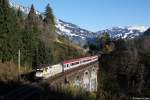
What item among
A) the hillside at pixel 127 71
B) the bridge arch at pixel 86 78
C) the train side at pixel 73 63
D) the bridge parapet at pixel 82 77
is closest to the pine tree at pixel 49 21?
the hillside at pixel 127 71

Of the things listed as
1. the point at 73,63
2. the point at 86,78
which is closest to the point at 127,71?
the point at 73,63

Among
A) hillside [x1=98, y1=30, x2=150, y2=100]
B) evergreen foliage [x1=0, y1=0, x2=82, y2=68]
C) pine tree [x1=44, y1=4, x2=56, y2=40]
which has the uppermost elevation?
pine tree [x1=44, y1=4, x2=56, y2=40]

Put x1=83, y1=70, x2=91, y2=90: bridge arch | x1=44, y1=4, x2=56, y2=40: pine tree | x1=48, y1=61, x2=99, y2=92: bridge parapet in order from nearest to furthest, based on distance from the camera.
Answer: x1=48, y1=61, x2=99, y2=92: bridge parapet → x1=83, y1=70, x2=91, y2=90: bridge arch → x1=44, y1=4, x2=56, y2=40: pine tree

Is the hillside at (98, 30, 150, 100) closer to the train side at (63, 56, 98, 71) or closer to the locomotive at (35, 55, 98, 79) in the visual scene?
the train side at (63, 56, 98, 71)

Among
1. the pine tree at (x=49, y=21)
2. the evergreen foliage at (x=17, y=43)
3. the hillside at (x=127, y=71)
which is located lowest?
the hillside at (x=127, y=71)

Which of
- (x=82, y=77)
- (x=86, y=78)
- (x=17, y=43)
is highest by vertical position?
(x=17, y=43)

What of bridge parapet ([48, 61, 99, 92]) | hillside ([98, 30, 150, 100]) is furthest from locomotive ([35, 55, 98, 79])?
hillside ([98, 30, 150, 100])

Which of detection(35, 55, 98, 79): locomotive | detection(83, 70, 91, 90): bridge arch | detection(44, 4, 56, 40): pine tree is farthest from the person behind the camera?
detection(44, 4, 56, 40): pine tree

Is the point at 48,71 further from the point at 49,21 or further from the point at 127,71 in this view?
the point at 49,21

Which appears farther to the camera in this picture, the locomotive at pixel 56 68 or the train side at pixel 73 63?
the train side at pixel 73 63

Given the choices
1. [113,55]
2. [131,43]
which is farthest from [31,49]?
[131,43]

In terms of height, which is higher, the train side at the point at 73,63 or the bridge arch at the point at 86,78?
the train side at the point at 73,63

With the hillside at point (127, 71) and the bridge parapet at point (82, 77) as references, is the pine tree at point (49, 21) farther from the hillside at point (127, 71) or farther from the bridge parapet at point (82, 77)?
the bridge parapet at point (82, 77)

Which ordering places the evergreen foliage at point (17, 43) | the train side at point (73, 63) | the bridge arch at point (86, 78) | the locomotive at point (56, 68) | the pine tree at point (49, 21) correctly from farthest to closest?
the pine tree at point (49, 21) → the train side at point (73, 63) → the bridge arch at point (86, 78) → the evergreen foliage at point (17, 43) → the locomotive at point (56, 68)
